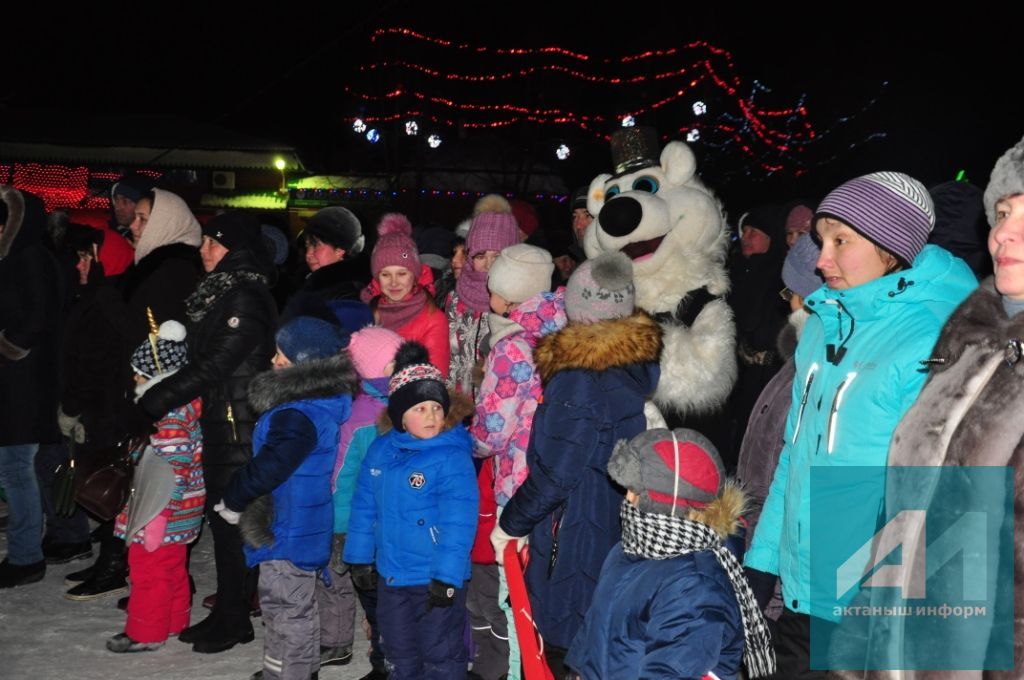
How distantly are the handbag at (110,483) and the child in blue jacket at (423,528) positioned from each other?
154cm

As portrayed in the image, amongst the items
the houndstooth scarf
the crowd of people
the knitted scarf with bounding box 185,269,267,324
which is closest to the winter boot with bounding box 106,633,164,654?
the crowd of people

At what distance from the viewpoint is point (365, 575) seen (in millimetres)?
4246

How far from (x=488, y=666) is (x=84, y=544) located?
3.37 m

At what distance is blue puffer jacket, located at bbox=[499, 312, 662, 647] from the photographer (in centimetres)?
353

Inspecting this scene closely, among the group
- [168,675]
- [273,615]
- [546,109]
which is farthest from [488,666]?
[546,109]

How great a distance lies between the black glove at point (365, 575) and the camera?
13.9 ft

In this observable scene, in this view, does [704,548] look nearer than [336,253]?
Yes

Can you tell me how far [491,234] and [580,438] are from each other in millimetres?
2176

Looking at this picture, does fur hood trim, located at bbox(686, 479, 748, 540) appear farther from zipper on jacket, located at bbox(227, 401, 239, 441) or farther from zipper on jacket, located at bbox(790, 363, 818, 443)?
zipper on jacket, located at bbox(227, 401, 239, 441)

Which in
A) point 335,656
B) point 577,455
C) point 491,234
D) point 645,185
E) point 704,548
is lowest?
point 335,656

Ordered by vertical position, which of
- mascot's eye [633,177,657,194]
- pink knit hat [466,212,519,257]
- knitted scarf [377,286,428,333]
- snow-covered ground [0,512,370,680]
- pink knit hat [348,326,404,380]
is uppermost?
mascot's eye [633,177,657,194]

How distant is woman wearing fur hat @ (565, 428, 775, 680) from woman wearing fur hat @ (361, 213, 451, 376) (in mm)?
2230

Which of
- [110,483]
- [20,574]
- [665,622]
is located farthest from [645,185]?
[20,574]

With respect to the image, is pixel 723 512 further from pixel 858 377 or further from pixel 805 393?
pixel 858 377
